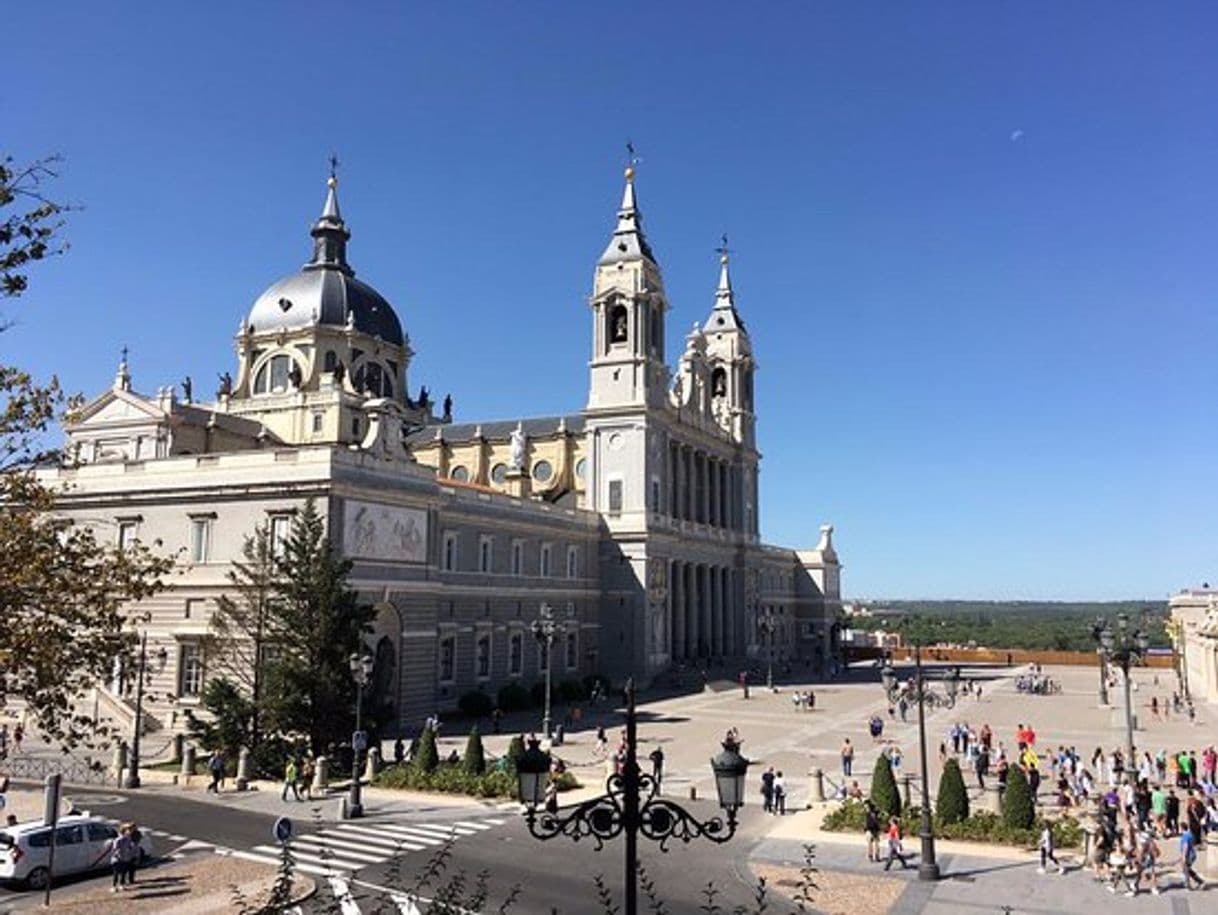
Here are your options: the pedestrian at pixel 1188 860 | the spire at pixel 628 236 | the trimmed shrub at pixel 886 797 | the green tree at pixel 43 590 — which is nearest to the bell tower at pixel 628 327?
the spire at pixel 628 236

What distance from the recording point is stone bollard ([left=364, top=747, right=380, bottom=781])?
109ft

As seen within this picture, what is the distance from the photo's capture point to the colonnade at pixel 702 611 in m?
73.6

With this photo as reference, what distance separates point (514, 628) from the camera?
186 feet

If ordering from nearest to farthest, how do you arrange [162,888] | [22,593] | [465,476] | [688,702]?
1. [22,593]
2. [162,888]
3. [688,702]
4. [465,476]

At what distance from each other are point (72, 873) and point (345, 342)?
51189mm

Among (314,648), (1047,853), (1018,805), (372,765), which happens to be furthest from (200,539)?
(1047,853)

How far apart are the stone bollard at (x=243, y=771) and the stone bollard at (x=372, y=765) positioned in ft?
11.8

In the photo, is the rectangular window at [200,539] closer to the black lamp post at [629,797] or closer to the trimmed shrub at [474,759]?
the trimmed shrub at [474,759]

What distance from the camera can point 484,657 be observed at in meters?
54.0

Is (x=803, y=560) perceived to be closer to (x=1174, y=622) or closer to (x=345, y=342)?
(x=1174, y=622)

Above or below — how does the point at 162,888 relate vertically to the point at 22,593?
below

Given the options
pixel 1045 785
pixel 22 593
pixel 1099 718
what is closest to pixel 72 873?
pixel 22 593

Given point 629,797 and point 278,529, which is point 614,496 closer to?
point 278,529

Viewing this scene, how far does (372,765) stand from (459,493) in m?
19.8
